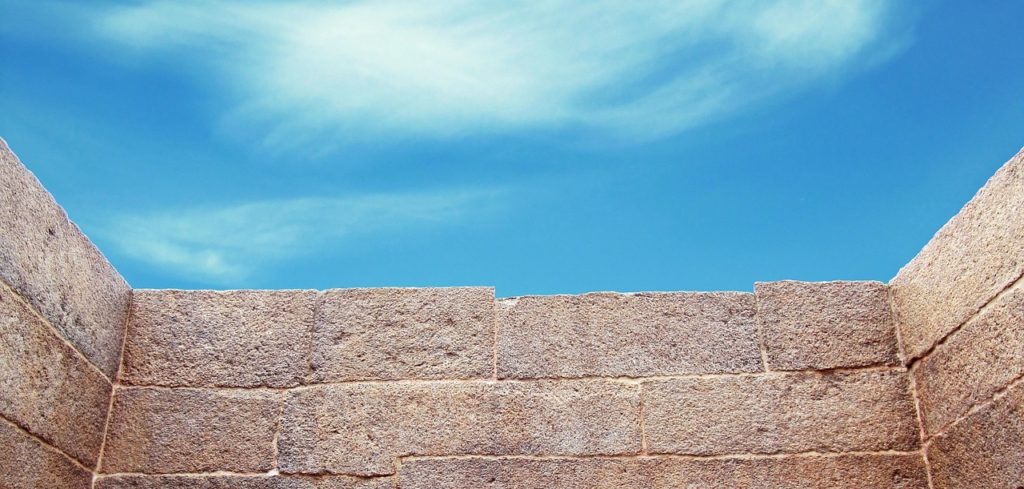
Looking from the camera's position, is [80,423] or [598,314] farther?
[598,314]

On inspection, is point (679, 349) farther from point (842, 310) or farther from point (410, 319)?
point (410, 319)

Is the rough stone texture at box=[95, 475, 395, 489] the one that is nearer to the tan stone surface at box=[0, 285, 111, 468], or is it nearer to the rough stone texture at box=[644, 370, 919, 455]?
the tan stone surface at box=[0, 285, 111, 468]

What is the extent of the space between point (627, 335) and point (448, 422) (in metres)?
0.85

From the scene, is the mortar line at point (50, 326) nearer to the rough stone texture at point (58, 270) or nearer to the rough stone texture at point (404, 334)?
the rough stone texture at point (58, 270)

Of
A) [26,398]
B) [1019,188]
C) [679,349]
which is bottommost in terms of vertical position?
A: [26,398]

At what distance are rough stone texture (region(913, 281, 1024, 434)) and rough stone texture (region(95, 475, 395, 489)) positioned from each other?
2205mm

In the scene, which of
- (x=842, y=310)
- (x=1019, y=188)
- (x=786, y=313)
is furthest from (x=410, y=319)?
(x=1019, y=188)

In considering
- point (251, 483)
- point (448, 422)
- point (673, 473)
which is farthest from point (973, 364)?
point (251, 483)

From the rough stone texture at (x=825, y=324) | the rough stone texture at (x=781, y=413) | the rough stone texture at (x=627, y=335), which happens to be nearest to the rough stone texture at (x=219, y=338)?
the rough stone texture at (x=627, y=335)

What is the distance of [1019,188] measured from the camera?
3.05 metres

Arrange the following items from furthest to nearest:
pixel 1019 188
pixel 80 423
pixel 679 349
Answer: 1. pixel 679 349
2. pixel 80 423
3. pixel 1019 188

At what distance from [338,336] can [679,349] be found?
148 cm

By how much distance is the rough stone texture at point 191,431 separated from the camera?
3779mm

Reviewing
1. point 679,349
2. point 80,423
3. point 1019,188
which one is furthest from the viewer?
point 679,349
